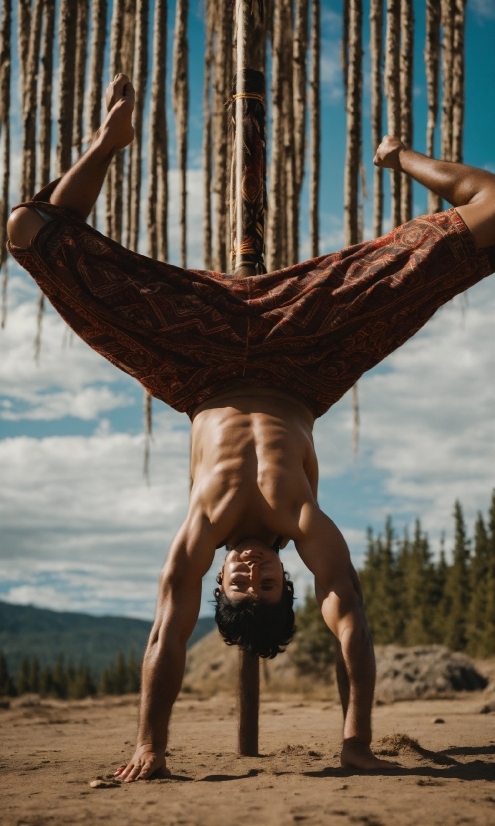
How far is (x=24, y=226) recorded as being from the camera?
3.47 meters

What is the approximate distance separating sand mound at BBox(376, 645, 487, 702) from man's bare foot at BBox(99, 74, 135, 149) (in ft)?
22.6

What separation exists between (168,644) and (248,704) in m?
0.89

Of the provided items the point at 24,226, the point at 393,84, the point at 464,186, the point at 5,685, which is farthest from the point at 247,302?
the point at 5,685

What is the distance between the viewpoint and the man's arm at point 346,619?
309 centimetres

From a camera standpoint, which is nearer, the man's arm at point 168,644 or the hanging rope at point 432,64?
the man's arm at point 168,644

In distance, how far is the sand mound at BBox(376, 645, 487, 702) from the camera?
9.21m

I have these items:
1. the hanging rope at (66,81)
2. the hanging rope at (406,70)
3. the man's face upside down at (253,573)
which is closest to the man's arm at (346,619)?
the man's face upside down at (253,573)

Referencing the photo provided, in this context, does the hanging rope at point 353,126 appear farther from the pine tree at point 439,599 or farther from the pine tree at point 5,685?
the pine tree at point 439,599

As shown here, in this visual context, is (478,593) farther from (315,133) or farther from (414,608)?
(315,133)

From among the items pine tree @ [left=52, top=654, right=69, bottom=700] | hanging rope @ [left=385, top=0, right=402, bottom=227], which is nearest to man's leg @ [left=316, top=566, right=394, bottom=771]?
hanging rope @ [left=385, top=0, right=402, bottom=227]

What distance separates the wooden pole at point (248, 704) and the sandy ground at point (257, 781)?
81mm

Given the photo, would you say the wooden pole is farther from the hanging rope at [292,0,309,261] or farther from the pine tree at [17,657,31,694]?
the pine tree at [17,657,31,694]

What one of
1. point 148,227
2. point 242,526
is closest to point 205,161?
point 148,227

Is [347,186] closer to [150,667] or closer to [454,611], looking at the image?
[150,667]
